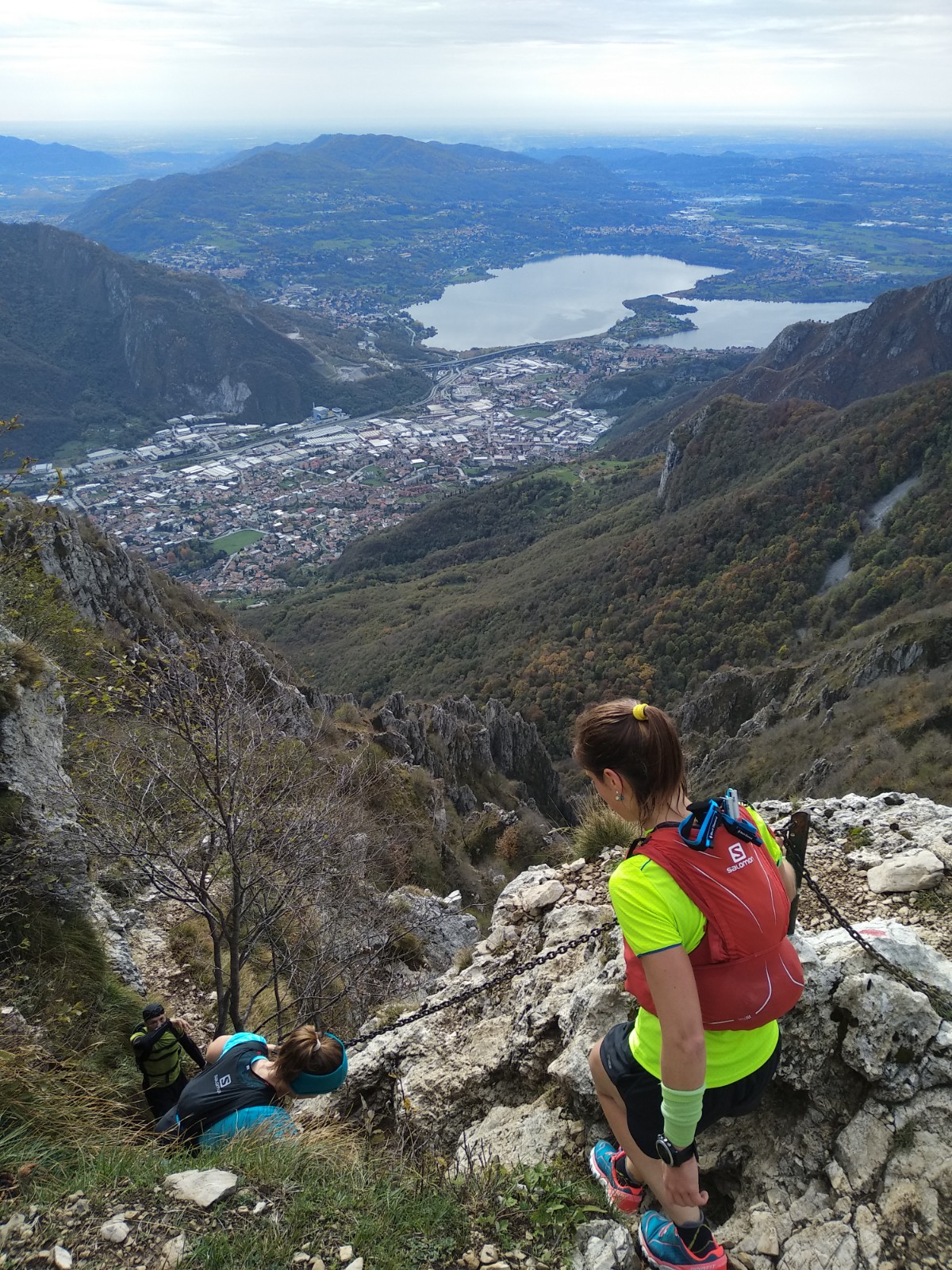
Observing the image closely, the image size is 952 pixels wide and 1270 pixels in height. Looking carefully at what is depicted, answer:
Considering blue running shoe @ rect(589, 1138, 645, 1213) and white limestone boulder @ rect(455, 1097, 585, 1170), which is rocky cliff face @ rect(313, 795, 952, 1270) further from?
blue running shoe @ rect(589, 1138, 645, 1213)

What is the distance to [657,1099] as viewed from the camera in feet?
7.93

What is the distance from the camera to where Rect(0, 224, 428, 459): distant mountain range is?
138375mm

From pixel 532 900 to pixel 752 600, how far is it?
96.5 ft

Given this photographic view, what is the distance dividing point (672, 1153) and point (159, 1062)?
9.26 ft

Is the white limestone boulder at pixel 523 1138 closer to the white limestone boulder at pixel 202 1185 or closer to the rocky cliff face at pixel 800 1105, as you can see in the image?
the rocky cliff face at pixel 800 1105

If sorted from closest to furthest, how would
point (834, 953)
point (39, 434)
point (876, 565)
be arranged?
point (834, 953)
point (876, 565)
point (39, 434)

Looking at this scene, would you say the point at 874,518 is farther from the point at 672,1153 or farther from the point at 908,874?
the point at 672,1153

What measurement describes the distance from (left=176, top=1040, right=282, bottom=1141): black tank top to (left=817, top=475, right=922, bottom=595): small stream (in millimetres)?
32426

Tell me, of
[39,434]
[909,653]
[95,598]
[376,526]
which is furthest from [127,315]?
[909,653]

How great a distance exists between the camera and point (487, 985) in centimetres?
462

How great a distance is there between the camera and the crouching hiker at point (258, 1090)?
3.18 metres

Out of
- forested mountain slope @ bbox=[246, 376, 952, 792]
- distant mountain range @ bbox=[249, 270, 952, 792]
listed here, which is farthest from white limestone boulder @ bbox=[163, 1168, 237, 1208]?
forested mountain slope @ bbox=[246, 376, 952, 792]

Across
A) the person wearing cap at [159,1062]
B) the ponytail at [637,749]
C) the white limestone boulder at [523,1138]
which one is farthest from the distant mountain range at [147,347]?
the ponytail at [637,749]

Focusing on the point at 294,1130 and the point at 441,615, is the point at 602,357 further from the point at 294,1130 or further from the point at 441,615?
the point at 294,1130
